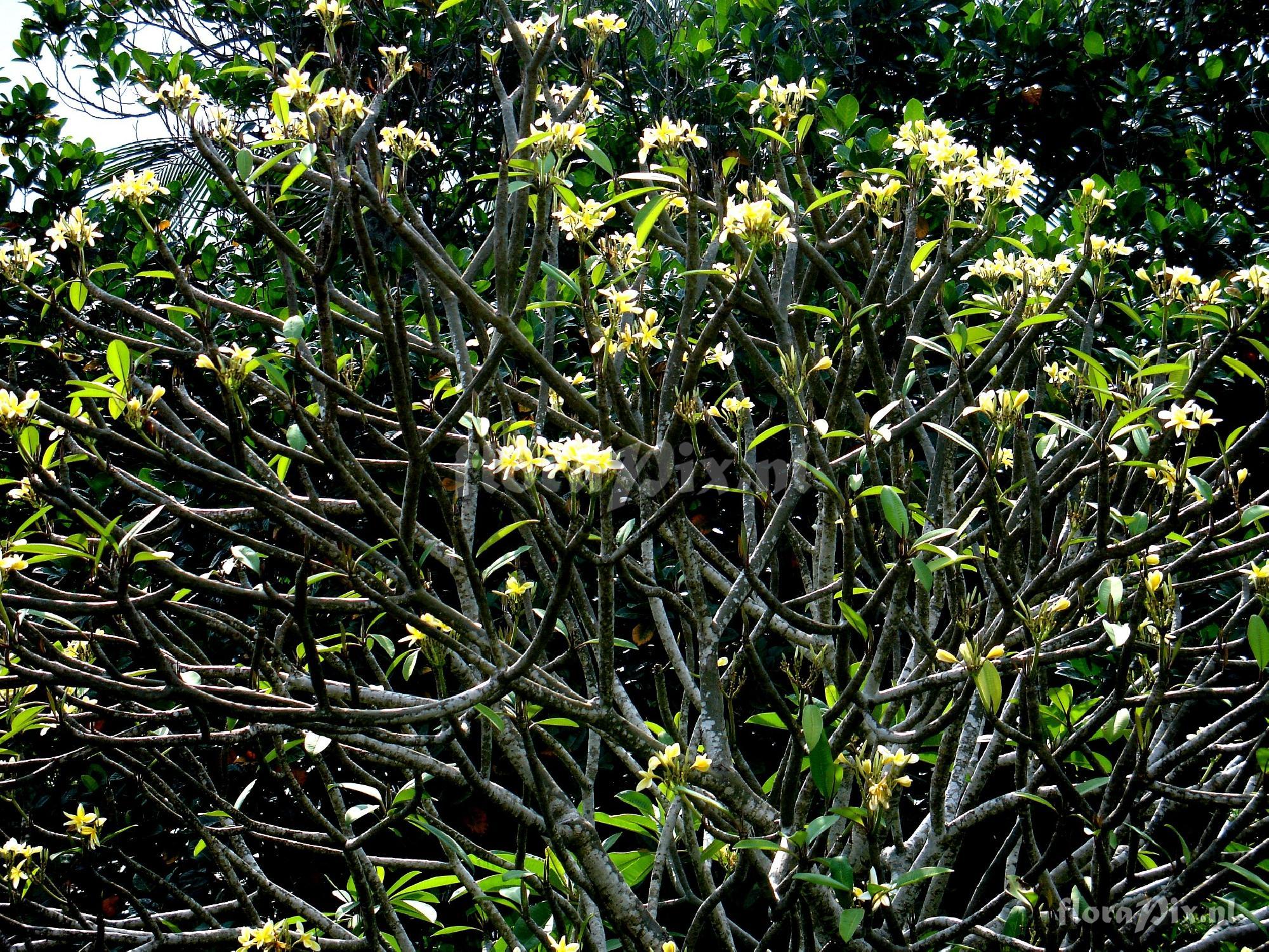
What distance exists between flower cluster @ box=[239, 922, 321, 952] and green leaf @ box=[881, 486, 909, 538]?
1416mm

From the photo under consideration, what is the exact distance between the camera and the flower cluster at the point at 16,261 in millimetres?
1991

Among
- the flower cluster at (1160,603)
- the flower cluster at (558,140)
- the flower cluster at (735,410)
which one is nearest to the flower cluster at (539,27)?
the flower cluster at (558,140)

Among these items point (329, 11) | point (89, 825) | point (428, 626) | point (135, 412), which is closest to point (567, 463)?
point (428, 626)

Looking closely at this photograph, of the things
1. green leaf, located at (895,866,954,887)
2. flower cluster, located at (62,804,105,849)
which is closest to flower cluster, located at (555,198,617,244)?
green leaf, located at (895,866,954,887)

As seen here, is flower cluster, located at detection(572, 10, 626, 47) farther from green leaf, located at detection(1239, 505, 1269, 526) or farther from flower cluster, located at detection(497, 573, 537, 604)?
green leaf, located at detection(1239, 505, 1269, 526)

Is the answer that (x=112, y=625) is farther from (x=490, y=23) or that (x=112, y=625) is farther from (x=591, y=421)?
(x=490, y=23)

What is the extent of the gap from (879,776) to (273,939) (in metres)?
1.23

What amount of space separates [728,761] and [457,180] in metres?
3.13

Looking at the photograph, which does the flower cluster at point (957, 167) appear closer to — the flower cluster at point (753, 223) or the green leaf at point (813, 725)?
the flower cluster at point (753, 223)

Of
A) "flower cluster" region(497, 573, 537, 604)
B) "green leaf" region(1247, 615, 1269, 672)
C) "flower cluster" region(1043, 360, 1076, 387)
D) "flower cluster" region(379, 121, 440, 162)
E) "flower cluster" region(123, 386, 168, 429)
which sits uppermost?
"flower cluster" region(379, 121, 440, 162)

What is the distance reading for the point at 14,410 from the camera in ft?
5.43

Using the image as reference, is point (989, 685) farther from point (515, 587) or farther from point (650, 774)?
point (515, 587)

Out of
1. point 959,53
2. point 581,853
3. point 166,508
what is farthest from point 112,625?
point 959,53

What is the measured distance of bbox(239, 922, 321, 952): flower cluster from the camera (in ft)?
6.48
